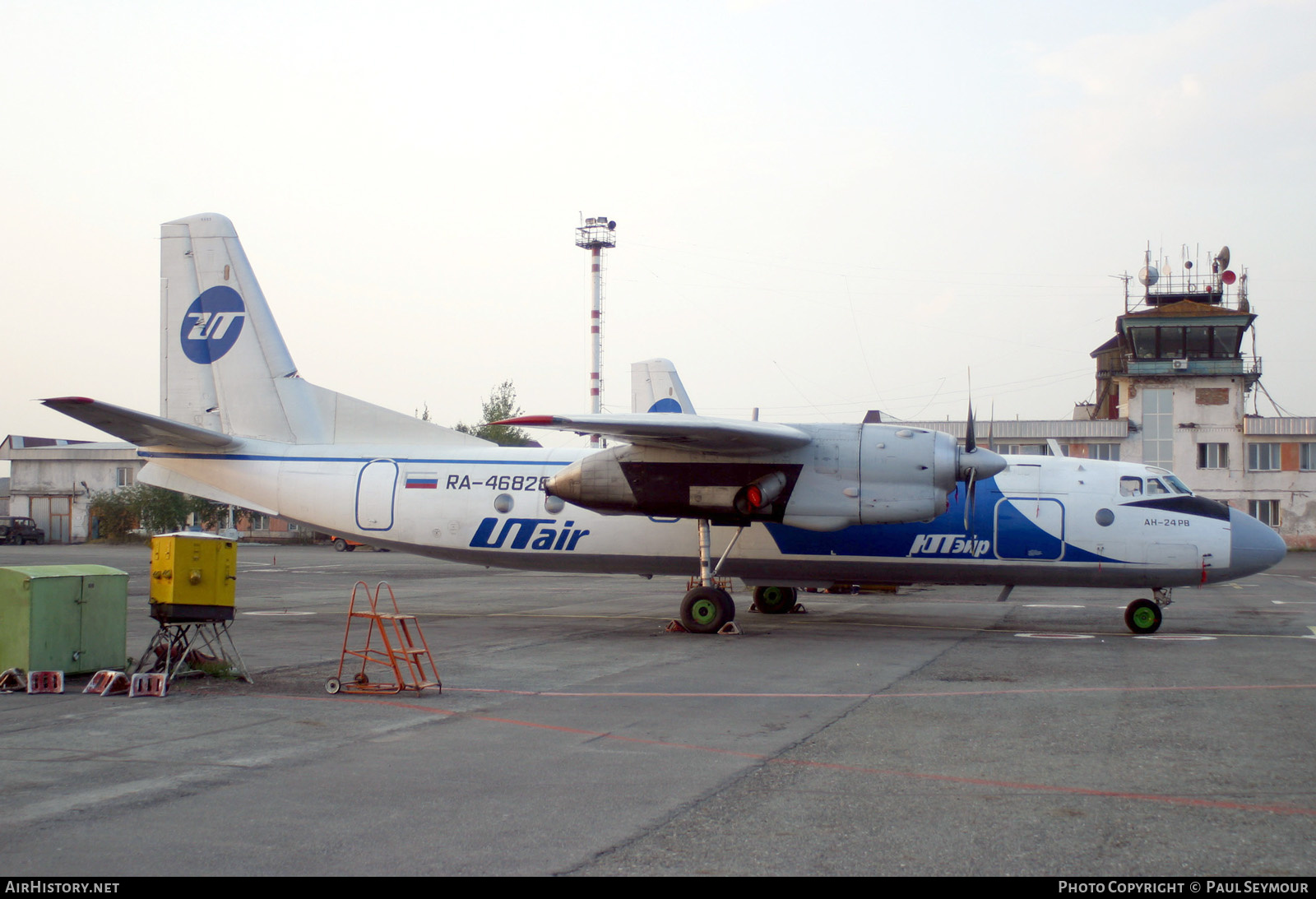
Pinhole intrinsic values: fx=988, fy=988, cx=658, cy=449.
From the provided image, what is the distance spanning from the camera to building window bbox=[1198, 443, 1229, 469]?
5250cm

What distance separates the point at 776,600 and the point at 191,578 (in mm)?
12248

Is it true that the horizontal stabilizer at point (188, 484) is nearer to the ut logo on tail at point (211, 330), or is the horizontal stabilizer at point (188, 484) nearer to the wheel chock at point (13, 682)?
the ut logo on tail at point (211, 330)

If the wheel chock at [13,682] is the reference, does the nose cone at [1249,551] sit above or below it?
above

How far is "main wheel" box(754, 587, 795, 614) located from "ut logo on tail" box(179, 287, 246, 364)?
11.4m

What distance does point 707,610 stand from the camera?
16.1 m

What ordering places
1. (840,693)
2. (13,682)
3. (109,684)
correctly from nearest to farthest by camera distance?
(109,684), (13,682), (840,693)

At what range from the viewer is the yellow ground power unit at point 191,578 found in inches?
420

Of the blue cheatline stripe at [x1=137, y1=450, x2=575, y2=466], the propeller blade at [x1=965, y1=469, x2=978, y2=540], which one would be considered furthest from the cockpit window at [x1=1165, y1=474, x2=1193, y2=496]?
the blue cheatline stripe at [x1=137, y1=450, x2=575, y2=466]

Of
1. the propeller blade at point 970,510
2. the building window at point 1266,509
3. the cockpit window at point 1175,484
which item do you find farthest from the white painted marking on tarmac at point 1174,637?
the building window at point 1266,509

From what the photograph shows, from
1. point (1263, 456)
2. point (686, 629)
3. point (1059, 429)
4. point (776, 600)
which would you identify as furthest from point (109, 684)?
point (1263, 456)

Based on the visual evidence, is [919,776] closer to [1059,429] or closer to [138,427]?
[138,427]

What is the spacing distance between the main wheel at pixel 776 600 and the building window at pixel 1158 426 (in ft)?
131

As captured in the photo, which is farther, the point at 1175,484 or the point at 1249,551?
the point at 1175,484

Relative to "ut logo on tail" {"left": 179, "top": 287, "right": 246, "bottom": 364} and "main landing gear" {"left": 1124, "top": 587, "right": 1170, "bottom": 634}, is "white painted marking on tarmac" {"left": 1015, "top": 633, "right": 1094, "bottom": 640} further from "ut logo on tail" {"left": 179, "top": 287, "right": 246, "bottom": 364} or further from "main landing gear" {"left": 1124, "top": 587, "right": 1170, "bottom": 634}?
"ut logo on tail" {"left": 179, "top": 287, "right": 246, "bottom": 364}
